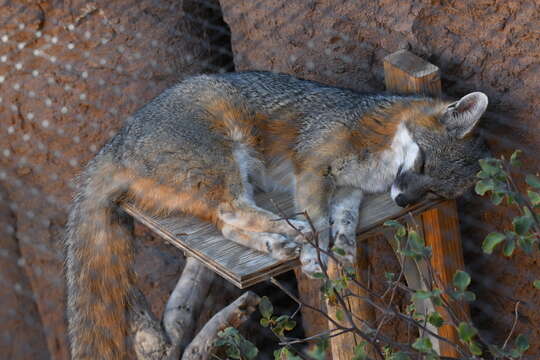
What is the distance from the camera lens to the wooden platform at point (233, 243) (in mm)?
2211

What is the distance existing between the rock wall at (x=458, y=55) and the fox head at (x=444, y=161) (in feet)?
0.36

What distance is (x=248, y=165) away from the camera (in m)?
2.67

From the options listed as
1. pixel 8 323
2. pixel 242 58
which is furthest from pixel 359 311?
pixel 8 323

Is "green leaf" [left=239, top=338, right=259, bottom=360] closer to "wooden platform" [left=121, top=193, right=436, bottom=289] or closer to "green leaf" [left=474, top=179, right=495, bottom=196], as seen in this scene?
"wooden platform" [left=121, top=193, right=436, bottom=289]

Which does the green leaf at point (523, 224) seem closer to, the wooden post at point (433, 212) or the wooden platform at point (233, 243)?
the wooden platform at point (233, 243)

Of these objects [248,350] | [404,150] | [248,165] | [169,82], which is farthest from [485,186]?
[169,82]

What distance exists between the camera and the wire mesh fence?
2510 millimetres

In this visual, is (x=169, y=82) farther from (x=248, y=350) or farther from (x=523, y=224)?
(x=523, y=224)

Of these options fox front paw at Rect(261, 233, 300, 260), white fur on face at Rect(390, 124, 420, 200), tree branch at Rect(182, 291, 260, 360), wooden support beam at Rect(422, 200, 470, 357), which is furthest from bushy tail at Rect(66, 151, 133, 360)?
wooden support beam at Rect(422, 200, 470, 357)

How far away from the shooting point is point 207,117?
2664 mm

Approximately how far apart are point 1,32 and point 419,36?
2107mm

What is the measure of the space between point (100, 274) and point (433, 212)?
119 cm

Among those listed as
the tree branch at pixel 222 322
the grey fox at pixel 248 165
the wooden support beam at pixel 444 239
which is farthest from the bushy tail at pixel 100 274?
the wooden support beam at pixel 444 239

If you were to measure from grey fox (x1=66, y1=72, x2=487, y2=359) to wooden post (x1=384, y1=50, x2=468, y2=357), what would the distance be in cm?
6
